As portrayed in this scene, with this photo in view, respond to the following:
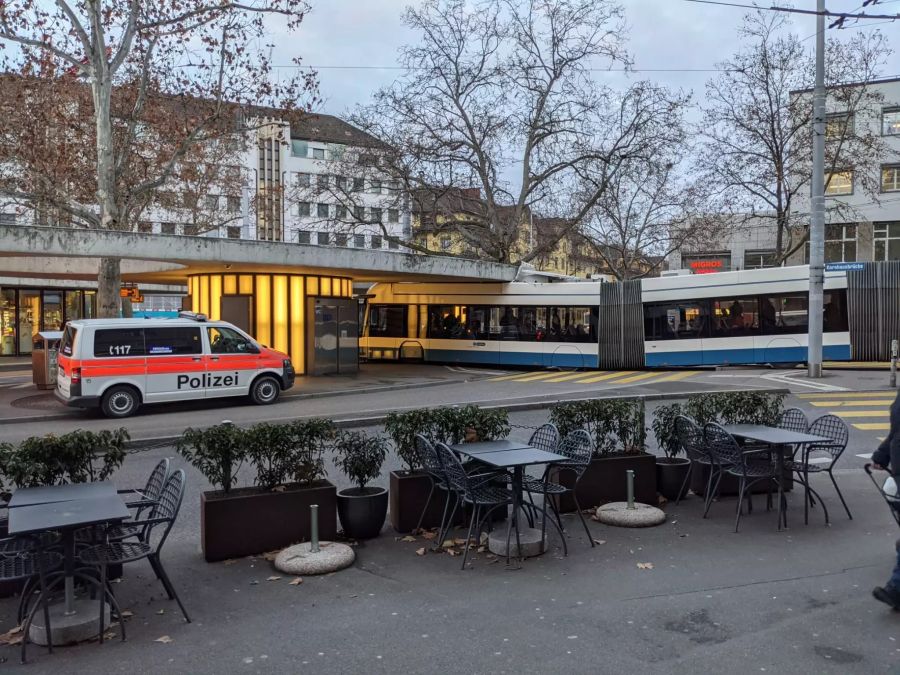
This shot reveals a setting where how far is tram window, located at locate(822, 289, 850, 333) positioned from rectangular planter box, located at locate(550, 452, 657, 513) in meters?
16.3

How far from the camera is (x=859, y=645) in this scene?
4.17 m

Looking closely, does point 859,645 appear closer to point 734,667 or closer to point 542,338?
point 734,667

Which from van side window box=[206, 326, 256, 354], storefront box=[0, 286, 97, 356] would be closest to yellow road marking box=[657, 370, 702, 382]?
van side window box=[206, 326, 256, 354]

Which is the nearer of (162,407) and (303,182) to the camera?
(162,407)

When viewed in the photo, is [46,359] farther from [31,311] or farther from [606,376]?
[31,311]

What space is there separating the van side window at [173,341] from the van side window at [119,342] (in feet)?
0.55

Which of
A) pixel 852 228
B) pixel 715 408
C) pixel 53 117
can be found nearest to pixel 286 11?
pixel 53 117

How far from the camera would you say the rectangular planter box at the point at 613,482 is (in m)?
7.13

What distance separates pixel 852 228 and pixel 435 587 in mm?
42559

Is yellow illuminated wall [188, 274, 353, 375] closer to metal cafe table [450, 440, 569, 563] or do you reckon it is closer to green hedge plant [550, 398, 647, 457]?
green hedge plant [550, 398, 647, 457]

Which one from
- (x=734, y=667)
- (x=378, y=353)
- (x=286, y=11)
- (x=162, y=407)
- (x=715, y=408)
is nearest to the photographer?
(x=734, y=667)

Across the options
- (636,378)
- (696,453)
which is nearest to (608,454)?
(696,453)

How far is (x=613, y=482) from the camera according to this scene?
7207 millimetres

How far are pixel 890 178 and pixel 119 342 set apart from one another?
40.8 meters
